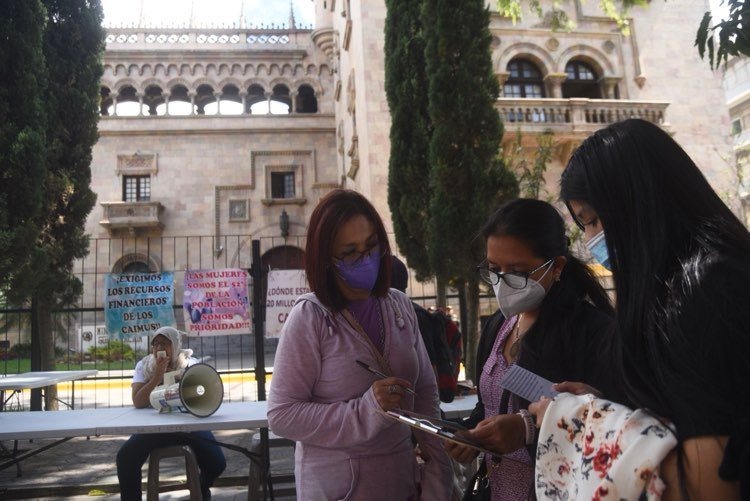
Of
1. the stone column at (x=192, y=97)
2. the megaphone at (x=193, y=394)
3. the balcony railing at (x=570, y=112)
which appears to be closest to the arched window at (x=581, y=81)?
the balcony railing at (x=570, y=112)

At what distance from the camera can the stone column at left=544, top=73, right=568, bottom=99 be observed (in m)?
15.7

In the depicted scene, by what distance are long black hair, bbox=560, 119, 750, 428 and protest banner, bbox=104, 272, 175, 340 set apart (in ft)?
23.8

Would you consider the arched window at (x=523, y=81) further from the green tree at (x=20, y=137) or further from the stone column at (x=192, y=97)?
the stone column at (x=192, y=97)

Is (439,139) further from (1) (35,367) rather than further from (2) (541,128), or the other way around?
(2) (541,128)

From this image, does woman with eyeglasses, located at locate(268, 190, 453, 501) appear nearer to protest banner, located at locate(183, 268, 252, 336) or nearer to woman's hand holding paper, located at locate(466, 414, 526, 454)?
woman's hand holding paper, located at locate(466, 414, 526, 454)

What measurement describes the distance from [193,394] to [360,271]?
2451 millimetres

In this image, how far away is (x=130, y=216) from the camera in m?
21.2

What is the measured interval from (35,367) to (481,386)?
7.70 metres

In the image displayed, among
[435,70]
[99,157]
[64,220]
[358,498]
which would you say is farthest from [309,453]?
[99,157]

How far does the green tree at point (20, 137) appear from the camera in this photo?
21.2 feet

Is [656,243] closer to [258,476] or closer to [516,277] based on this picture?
[516,277]

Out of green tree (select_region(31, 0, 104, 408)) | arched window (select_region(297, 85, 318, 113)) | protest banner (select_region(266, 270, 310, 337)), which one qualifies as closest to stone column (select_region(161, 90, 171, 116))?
arched window (select_region(297, 85, 318, 113))

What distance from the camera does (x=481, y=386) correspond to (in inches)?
81.2

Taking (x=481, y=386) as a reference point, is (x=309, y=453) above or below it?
below
